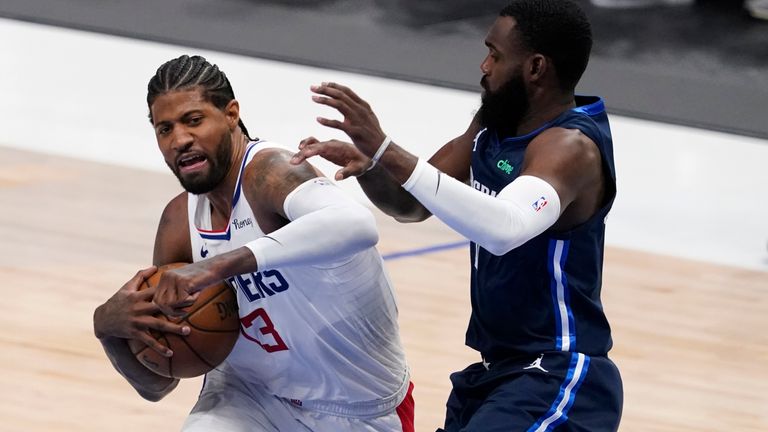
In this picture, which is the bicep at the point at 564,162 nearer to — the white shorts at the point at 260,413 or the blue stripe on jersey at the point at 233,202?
the blue stripe on jersey at the point at 233,202

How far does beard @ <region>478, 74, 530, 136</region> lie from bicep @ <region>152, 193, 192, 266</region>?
84 centimetres

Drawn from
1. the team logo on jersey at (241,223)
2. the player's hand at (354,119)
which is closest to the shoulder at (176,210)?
the team logo on jersey at (241,223)

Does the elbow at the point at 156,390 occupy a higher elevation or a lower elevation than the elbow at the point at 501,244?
lower

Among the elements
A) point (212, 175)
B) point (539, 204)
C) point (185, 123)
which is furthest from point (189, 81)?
point (539, 204)

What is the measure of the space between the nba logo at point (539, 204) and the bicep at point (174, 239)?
100 cm

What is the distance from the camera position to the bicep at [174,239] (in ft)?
12.3

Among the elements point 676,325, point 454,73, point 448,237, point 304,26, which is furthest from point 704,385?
point 304,26

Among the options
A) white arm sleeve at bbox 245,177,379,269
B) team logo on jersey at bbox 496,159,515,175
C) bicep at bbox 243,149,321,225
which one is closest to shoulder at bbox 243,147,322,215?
bicep at bbox 243,149,321,225

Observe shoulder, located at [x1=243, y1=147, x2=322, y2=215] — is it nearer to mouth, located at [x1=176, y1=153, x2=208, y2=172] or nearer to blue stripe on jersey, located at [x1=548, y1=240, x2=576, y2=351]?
mouth, located at [x1=176, y1=153, x2=208, y2=172]

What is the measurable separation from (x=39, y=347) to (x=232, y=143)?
2148 millimetres

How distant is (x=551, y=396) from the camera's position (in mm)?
3480

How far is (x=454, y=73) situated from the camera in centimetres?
982

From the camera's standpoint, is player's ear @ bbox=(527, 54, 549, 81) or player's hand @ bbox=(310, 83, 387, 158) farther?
player's ear @ bbox=(527, 54, 549, 81)

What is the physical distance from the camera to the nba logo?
3.21 m
